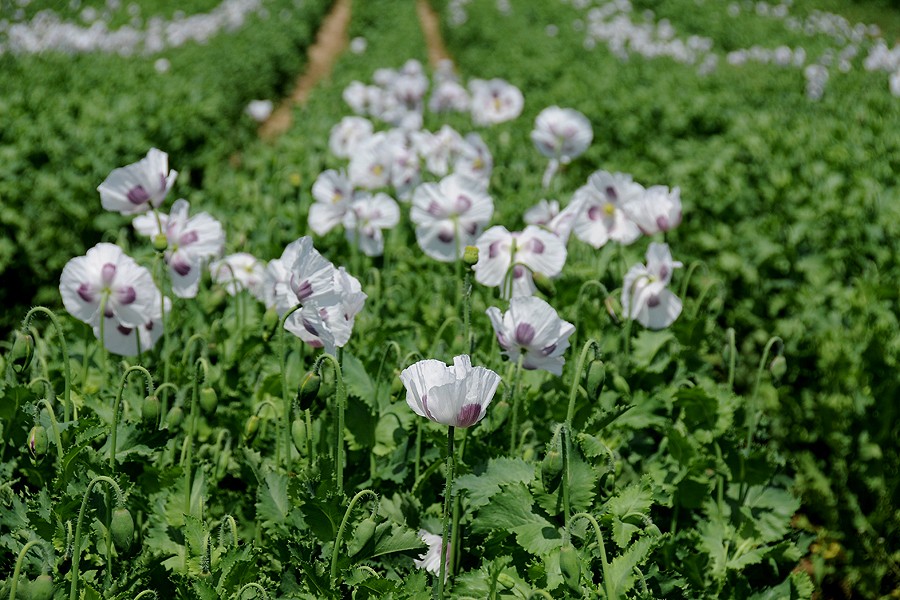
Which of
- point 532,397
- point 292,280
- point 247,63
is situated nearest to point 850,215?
point 532,397

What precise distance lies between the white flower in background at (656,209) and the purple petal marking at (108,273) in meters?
1.63

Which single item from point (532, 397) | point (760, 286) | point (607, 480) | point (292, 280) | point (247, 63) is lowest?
point (247, 63)

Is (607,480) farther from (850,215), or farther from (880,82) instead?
(880,82)

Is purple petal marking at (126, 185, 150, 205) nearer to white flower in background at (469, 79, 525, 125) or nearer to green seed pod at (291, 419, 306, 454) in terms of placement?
green seed pod at (291, 419, 306, 454)

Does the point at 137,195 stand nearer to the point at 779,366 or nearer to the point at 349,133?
the point at 779,366

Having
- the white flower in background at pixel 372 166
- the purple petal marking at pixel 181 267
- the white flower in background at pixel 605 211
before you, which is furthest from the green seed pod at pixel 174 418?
the white flower in background at pixel 372 166

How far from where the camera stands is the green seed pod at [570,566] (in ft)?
5.27

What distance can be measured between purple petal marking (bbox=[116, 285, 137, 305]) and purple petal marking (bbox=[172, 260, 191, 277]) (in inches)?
14.3

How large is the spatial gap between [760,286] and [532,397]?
263 cm

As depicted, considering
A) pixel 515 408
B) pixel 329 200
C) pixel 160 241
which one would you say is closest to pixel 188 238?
pixel 160 241

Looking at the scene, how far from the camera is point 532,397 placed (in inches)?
102

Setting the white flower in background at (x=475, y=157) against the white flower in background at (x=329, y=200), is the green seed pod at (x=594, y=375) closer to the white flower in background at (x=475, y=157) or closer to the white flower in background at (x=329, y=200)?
the white flower in background at (x=329, y=200)

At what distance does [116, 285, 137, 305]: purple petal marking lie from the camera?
7.62ft

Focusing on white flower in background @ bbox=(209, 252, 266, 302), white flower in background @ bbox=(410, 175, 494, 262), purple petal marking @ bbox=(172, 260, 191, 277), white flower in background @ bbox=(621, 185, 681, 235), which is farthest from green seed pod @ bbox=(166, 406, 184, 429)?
white flower in background @ bbox=(621, 185, 681, 235)
